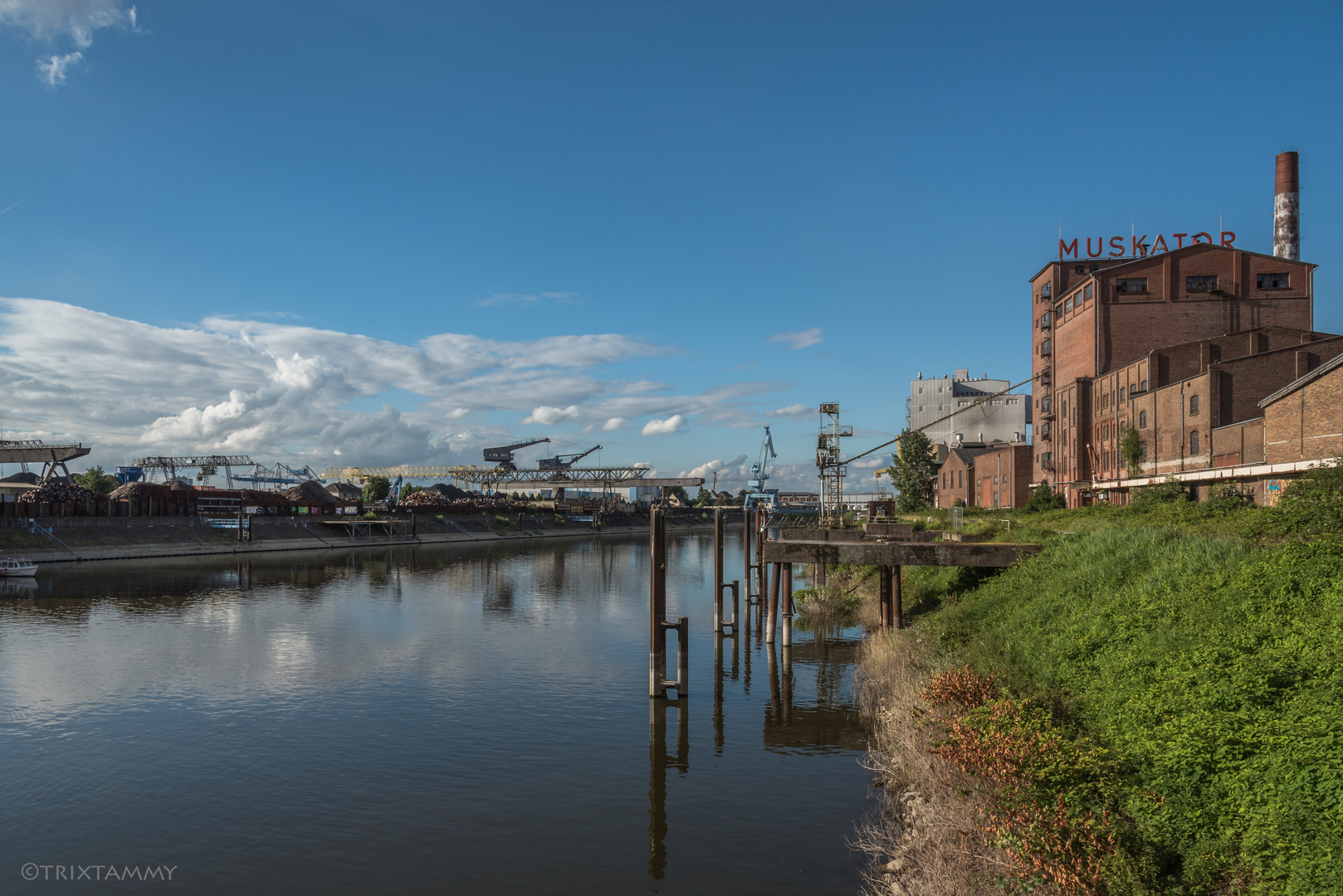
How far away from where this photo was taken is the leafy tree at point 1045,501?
54844 mm

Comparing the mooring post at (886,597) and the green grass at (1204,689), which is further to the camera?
the mooring post at (886,597)

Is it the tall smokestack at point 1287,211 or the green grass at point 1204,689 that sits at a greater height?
the tall smokestack at point 1287,211

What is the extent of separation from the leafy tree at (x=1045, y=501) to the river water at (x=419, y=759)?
2952 centimetres

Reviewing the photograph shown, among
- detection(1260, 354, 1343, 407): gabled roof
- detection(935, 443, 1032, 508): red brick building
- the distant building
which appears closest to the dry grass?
detection(1260, 354, 1343, 407): gabled roof

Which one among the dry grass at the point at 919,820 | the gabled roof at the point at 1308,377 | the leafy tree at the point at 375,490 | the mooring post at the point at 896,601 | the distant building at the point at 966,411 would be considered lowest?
the dry grass at the point at 919,820

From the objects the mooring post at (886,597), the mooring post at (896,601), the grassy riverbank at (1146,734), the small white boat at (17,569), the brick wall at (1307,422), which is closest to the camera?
the grassy riverbank at (1146,734)

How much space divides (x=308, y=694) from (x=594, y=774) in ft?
40.6

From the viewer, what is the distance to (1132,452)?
51.3 m

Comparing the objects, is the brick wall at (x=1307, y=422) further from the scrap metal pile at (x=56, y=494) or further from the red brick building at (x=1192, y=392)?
the scrap metal pile at (x=56, y=494)

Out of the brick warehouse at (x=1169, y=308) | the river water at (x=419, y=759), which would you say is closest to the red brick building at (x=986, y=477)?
the brick warehouse at (x=1169, y=308)

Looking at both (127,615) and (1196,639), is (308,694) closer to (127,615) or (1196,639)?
(127,615)

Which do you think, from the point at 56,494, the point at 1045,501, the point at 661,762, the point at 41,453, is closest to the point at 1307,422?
the point at 1045,501

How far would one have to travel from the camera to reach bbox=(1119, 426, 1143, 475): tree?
5094cm

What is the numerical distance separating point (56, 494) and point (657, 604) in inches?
3172
